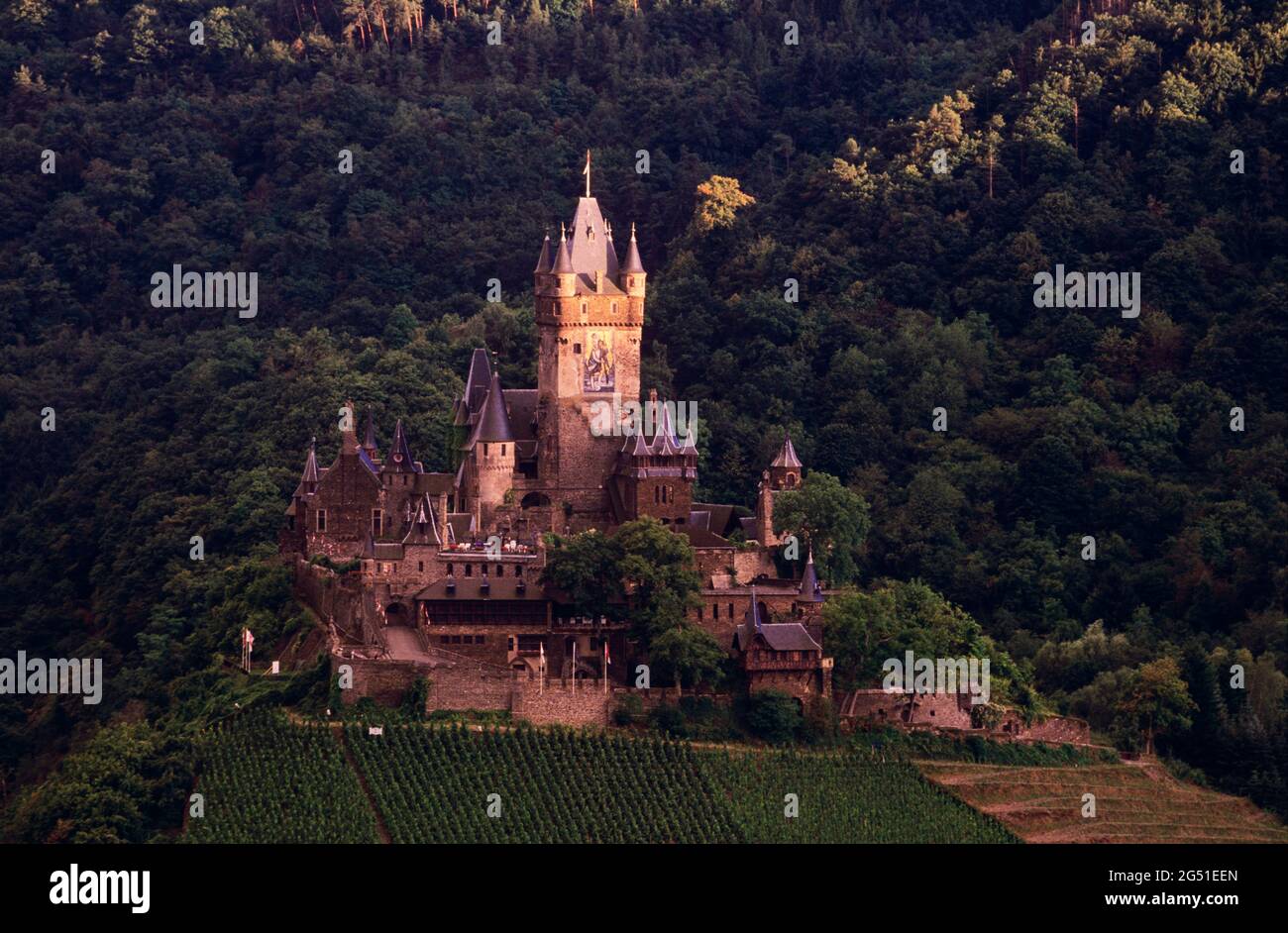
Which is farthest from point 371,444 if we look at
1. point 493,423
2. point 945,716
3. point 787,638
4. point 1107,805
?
point 1107,805

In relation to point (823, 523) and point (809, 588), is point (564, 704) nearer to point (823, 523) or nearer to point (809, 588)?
point (809, 588)

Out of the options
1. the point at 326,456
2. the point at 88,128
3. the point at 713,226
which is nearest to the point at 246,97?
the point at 88,128

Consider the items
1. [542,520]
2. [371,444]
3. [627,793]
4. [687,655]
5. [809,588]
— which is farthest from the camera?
[371,444]

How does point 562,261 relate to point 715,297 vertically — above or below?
below

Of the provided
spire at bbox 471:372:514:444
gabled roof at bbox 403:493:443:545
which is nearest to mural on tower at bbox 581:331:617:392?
spire at bbox 471:372:514:444

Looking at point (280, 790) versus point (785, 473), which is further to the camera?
point (785, 473)

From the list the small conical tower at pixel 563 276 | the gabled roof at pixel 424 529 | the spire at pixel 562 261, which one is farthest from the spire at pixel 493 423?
the spire at pixel 562 261
